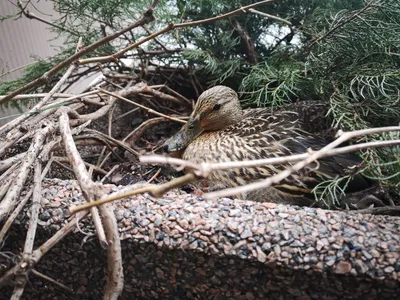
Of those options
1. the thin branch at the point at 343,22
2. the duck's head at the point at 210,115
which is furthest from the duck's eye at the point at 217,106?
the thin branch at the point at 343,22

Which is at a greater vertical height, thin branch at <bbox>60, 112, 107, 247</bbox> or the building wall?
the building wall

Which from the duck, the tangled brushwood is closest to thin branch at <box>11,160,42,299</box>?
the tangled brushwood

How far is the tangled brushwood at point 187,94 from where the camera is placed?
64 cm

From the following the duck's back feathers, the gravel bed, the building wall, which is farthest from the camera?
the building wall

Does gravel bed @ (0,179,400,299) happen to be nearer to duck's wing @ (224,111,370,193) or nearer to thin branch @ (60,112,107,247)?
thin branch @ (60,112,107,247)

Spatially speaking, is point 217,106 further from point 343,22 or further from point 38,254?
point 38,254

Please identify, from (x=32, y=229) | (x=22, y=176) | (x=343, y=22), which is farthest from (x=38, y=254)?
(x=343, y=22)

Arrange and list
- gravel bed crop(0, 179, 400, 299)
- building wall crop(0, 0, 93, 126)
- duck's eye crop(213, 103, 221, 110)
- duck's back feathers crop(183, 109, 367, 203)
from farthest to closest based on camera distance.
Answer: building wall crop(0, 0, 93, 126)
duck's eye crop(213, 103, 221, 110)
duck's back feathers crop(183, 109, 367, 203)
gravel bed crop(0, 179, 400, 299)

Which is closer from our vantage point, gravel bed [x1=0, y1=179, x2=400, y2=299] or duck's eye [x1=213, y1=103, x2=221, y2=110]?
gravel bed [x1=0, y1=179, x2=400, y2=299]

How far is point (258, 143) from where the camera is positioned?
3.00 feet

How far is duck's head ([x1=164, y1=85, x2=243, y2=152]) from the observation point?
1.04 meters

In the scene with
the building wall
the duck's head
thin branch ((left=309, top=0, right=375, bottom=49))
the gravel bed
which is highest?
the building wall

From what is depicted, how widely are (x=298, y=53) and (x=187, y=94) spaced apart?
1.43ft

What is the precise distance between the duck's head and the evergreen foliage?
9 cm
